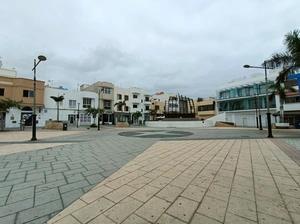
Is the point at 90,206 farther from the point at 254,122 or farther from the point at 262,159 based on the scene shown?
the point at 254,122

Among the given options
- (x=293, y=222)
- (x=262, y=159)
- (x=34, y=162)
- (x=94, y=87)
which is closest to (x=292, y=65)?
(x=262, y=159)

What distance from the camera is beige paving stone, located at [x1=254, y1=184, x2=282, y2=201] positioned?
2.49m

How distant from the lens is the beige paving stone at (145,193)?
2.44 meters

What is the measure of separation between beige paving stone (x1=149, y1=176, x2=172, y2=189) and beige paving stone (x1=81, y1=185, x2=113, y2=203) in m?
0.87

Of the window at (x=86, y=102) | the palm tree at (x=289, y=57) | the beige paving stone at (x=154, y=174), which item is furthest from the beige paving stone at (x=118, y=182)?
the window at (x=86, y=102)

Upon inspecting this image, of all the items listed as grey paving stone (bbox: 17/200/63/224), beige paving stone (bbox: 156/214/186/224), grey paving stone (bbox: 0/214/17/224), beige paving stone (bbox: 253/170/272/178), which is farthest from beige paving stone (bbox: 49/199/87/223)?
beige paving stone (bbox: 253/170/272/178)

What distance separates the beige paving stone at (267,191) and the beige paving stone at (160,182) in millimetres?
1635

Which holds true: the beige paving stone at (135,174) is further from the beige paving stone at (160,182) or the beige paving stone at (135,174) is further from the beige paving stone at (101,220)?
the beige paving stone at (101,220)

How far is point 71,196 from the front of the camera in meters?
2.52

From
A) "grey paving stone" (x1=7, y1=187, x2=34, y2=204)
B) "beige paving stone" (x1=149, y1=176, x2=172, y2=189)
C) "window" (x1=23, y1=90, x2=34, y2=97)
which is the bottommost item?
"beige paving stone" (x1=149, y1=176, x2=172, y2=189)

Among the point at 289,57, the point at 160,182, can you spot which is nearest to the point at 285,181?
the point at 160,182

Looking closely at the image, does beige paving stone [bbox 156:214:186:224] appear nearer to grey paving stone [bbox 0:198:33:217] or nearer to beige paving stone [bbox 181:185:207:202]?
beige paving stone [bbox 181:185:207:202]

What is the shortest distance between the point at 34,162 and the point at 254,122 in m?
38.9

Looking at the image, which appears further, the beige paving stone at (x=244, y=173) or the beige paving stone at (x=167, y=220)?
the beige paving stone at (x=244, y=173)
